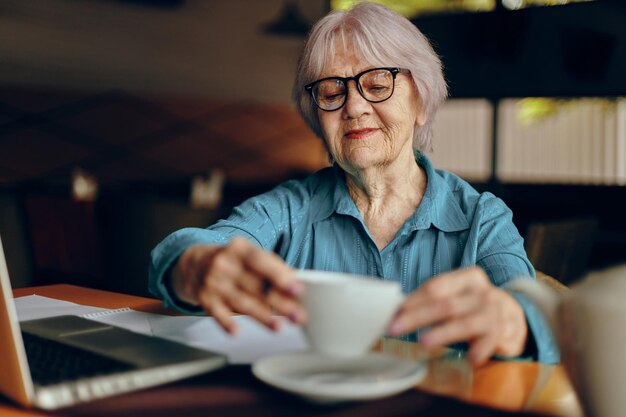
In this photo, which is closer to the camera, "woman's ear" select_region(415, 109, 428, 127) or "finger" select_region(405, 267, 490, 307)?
"finger" select_region(405, 267, 490, 307)

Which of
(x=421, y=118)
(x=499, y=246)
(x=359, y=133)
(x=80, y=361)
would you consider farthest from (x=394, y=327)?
(x=421, y=118)

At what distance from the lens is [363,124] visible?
4.80 ft

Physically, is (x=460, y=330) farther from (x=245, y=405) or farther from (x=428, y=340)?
(x=245, y=405)

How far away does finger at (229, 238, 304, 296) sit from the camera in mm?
647

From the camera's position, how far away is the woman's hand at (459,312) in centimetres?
68

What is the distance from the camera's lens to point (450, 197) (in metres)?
1.49

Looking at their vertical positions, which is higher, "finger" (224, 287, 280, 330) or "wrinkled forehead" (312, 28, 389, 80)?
"wrinkled forehead" (312, 28, 389, 80)

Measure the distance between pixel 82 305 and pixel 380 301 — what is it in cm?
86

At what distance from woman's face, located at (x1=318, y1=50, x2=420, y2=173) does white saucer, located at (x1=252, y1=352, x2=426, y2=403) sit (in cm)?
75

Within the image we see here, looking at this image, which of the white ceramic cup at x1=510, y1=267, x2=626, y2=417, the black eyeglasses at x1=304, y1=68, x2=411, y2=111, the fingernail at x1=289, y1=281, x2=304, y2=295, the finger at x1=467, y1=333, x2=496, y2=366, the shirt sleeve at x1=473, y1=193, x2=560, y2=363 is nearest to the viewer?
the white ceramic cup at x1=510, y1=267, x2=626, y2=417

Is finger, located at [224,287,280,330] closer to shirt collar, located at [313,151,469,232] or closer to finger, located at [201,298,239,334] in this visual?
finger, located at [201,298,239,334]

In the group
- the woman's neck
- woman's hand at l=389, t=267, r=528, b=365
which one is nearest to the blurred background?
the woman's neck

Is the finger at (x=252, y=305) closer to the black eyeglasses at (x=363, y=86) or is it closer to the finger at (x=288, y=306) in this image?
the finger at (x=288, y=306)

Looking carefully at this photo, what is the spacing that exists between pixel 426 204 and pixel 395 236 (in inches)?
3.7
